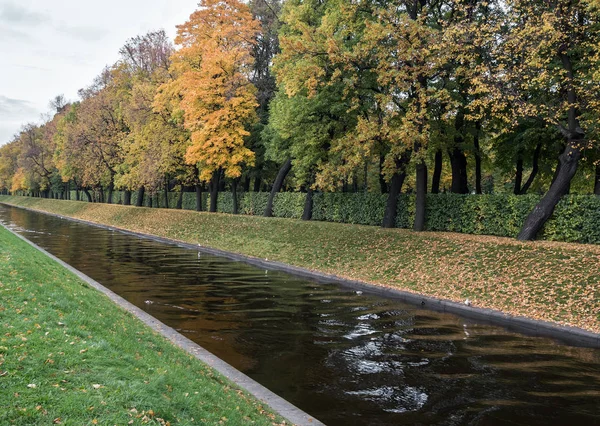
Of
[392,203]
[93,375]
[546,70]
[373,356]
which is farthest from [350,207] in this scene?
[93,375]

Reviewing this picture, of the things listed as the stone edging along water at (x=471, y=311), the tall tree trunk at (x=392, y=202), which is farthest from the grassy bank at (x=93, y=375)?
the tall tree trunk at (x=392, y=202)

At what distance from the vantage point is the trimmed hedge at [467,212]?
52.4 ft

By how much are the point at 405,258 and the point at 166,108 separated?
93.7ft

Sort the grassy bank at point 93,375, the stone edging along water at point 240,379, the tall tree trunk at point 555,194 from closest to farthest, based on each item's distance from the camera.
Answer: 1. the grassy bank at point 93,375
2. the stone edging along water at point 240,379
3. the tall tree trunk at point 555,194

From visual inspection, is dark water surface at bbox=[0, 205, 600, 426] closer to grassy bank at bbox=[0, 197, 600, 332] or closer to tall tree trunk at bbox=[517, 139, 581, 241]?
grassy bank at bbox=[0, 197, 600, 332]

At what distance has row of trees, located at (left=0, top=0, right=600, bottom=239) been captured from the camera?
632 inches

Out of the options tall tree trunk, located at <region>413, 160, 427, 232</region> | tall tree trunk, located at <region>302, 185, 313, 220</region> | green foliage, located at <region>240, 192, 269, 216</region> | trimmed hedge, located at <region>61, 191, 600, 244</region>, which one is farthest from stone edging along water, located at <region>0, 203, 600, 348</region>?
green foliage, located at <region>240, 192, 269, 216</region>

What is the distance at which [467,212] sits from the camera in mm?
20312

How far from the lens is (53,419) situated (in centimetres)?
404

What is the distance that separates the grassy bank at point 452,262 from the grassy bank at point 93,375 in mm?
9239

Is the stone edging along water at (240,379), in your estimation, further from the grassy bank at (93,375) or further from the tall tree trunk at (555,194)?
the tall tree trunk at (555,194)

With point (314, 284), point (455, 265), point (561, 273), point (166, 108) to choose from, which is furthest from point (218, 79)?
point (561, 273)

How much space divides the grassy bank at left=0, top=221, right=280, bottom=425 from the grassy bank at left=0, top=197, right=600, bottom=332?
9.24 m

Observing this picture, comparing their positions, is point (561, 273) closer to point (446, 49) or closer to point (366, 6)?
point (446, 49)
